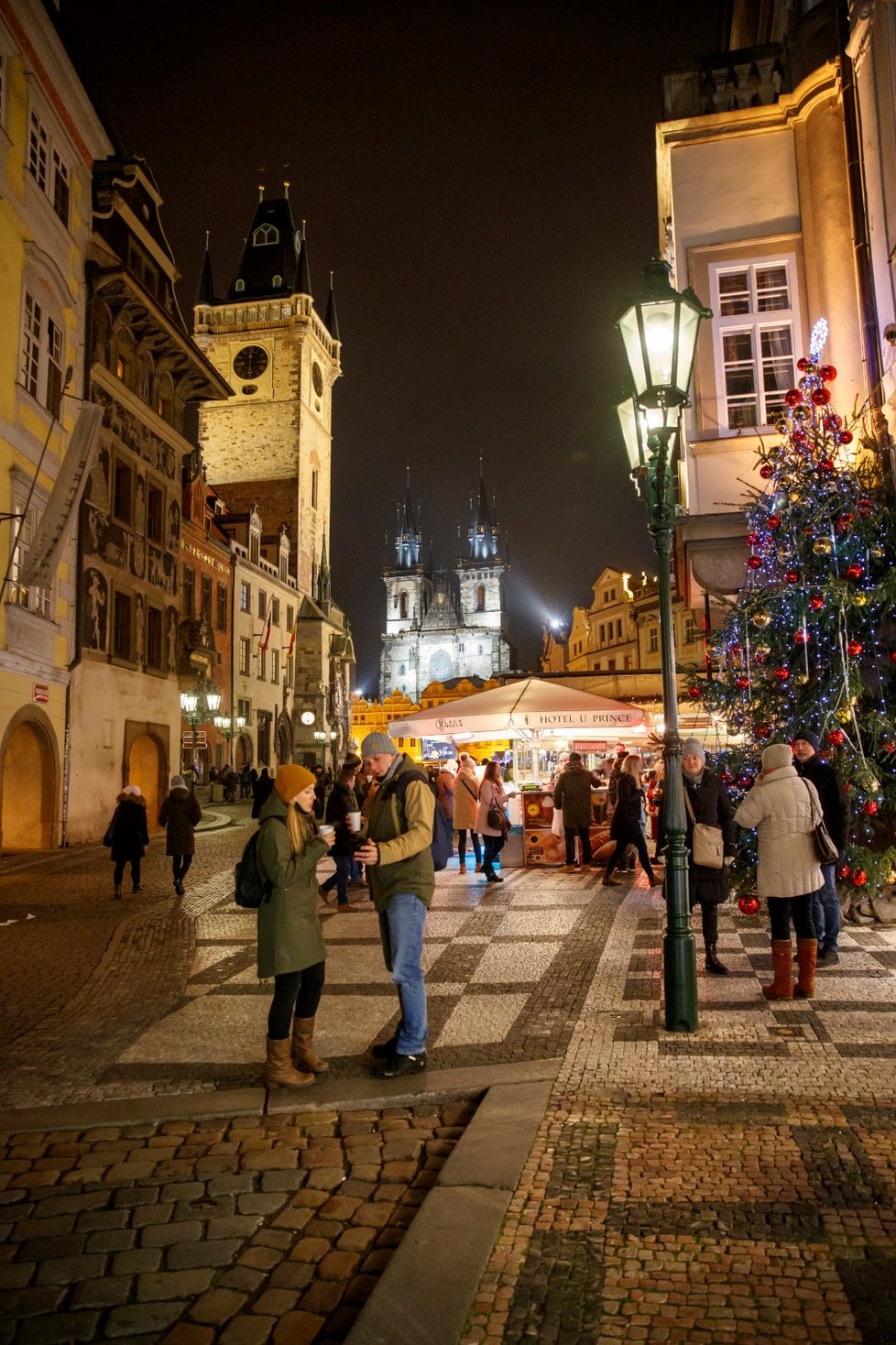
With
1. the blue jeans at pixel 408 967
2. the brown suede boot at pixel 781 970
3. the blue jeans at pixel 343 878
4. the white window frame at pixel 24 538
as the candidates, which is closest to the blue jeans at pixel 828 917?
the brown suede boot at pixel 781 970

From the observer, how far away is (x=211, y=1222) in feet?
11.8

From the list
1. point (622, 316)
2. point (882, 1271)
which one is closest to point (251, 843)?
point (882, 1271)

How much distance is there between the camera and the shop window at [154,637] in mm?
25531

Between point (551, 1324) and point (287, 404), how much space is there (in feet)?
204

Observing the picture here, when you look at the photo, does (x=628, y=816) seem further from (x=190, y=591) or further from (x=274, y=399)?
(x=274, y=399)

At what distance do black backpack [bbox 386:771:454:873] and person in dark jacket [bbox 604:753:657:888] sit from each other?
A: 713 cm

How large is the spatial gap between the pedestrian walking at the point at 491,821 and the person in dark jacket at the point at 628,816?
1576mm

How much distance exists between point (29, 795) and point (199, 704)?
38.9 ft

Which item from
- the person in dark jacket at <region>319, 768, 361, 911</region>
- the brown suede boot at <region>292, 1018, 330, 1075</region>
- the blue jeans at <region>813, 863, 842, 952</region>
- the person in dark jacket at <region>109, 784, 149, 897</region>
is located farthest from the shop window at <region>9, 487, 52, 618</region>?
the blue jeans at <region>813, 863, 842, 952</region>

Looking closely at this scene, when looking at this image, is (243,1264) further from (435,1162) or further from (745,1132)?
(745,1132)

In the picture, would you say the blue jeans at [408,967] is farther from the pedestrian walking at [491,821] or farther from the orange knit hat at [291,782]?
the pedestrian walking at [491,821]

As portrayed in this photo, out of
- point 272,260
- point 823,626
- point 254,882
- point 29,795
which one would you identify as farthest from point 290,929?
point 272,260

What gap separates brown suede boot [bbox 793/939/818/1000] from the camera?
6.60 meters

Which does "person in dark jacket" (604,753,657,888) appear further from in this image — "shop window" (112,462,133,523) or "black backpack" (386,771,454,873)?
"shop window" (112,462,133,523)
